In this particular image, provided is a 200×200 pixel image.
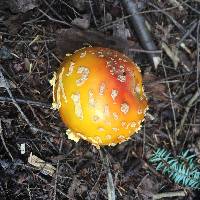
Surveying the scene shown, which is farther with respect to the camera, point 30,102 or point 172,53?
point 172,53

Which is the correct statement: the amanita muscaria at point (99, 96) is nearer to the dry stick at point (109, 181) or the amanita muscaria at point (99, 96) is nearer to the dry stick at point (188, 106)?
the dry stick at point (109, 181)

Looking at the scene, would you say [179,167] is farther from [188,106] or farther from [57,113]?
[57,113]

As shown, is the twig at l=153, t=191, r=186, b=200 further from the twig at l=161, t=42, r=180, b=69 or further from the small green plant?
the twig at l=161, t=42, r=180, b=69

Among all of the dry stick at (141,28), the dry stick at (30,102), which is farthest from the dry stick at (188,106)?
the dry stick at (30,102)

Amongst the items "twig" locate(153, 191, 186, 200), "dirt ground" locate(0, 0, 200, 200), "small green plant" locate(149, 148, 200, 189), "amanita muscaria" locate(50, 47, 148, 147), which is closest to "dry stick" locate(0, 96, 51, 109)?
"dirt ground" locate(0, 0, 200, 200)

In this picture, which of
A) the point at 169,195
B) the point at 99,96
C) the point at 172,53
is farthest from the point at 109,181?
the point at 172,53

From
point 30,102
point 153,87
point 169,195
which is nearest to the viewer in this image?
point 30,102
